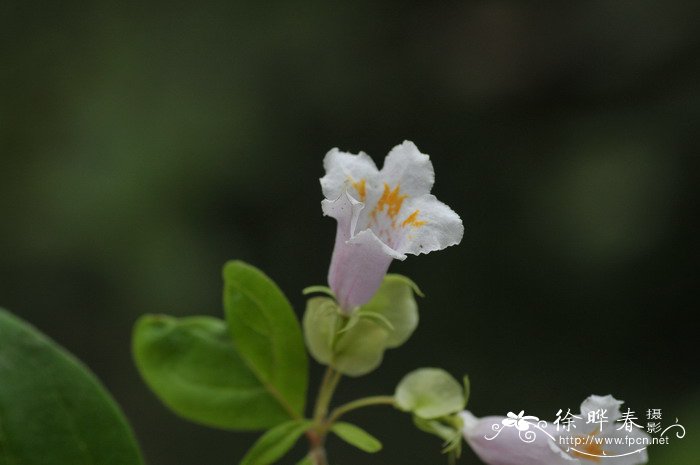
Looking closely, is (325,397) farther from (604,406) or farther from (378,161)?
(378,161)

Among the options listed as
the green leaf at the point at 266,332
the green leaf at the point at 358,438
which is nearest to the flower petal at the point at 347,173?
the green leaf at the point at 266,332

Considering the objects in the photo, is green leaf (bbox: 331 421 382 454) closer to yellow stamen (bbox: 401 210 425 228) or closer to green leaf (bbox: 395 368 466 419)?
green leaf (bbox: 395 368 466 419)

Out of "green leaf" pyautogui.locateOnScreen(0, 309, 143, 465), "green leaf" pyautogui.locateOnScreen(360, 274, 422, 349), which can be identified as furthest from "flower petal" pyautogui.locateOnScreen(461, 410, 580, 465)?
"green leaf" pyautogui.locateOnScreen(0, 309, 143, 465)

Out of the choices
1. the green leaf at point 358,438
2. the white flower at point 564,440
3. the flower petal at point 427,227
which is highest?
the flower petal at point 427,227

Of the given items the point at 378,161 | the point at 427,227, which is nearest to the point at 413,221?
the point at 427,227

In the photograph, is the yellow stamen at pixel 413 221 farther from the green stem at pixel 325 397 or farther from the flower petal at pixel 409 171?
the green stem at pixel 325 397
